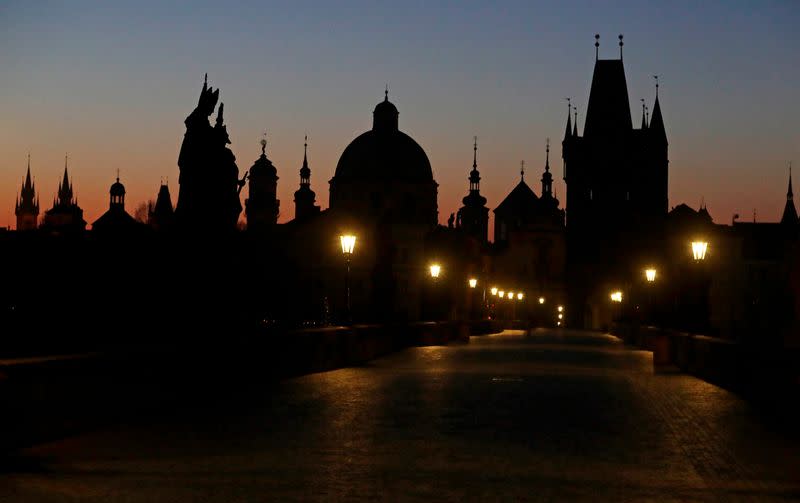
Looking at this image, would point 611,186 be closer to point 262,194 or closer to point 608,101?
point 608,101

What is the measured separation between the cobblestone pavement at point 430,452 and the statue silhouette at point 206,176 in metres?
15.1

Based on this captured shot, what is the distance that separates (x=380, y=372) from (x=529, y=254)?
470ft

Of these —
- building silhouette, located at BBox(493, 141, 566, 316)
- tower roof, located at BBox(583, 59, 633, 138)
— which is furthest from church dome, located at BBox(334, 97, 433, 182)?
building silhouette, located at BBox(493, 141, 566, 316)

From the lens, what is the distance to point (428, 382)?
26.2 m

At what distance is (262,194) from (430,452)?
126 metres

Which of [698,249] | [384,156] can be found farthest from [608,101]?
[698,249]

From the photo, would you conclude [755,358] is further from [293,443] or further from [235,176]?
[235,176]

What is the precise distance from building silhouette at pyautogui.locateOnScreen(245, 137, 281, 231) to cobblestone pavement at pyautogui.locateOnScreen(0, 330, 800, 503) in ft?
376

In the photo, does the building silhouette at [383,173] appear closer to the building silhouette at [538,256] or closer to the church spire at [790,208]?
the building silhouette at [538,256]

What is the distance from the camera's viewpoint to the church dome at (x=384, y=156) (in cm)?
12625

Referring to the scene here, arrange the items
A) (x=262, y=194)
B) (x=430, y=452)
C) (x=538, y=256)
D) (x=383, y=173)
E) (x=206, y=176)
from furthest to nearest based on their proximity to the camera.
Answer: 1. (x=538, y=256)
2. (x=262, y=194)
3. (x=383, y=173)
4. (x=206, y=176)
5. (x=430, y=452)

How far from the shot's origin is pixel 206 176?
1483 inches

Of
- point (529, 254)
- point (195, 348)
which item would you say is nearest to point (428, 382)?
point (195, 348)

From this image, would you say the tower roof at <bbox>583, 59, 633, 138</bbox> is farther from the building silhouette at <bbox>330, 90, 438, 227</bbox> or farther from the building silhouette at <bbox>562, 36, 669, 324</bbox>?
the building silhouette at <bbox>330, 90, 438, 227</bbox>
